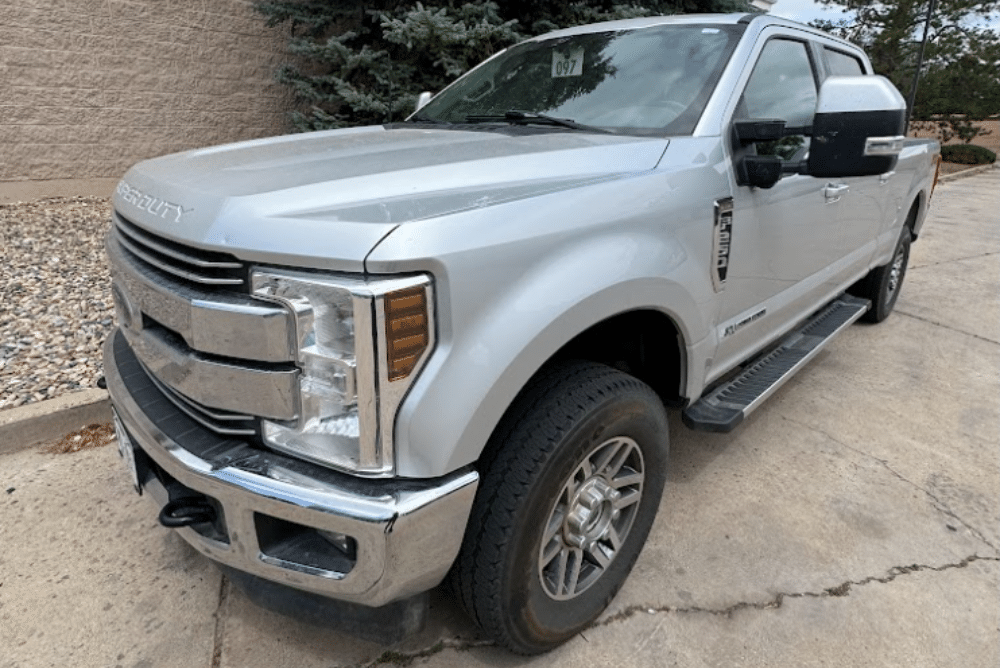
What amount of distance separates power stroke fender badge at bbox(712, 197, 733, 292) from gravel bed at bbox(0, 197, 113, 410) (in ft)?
9.92

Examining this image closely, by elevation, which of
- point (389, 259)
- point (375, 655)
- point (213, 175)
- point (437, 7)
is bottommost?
point (375, 655)

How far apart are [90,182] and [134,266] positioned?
21.1 ft

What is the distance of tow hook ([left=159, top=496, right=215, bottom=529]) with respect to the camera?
1546mm

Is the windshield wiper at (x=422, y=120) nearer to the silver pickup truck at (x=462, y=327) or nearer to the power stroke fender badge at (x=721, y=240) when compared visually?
the silver pickup truck at (x=462, y=327)

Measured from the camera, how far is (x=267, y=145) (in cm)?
225

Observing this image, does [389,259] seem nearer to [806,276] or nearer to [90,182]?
[806,276]

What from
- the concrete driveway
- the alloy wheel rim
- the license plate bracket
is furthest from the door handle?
the license plate bracket

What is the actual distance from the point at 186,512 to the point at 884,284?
188 inches

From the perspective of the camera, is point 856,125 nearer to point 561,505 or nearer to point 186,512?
point 561,505

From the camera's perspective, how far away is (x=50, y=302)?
166 inches

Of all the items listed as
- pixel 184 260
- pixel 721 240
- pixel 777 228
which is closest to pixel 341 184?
pixel 184 260

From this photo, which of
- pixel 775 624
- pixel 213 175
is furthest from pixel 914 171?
pixel 213 175

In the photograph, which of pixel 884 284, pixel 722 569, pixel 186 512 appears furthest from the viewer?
pixel 884 284

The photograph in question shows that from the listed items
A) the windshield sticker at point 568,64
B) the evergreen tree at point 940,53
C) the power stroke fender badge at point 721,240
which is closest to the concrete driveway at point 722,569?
the power stroke fender badge at point 721,240
